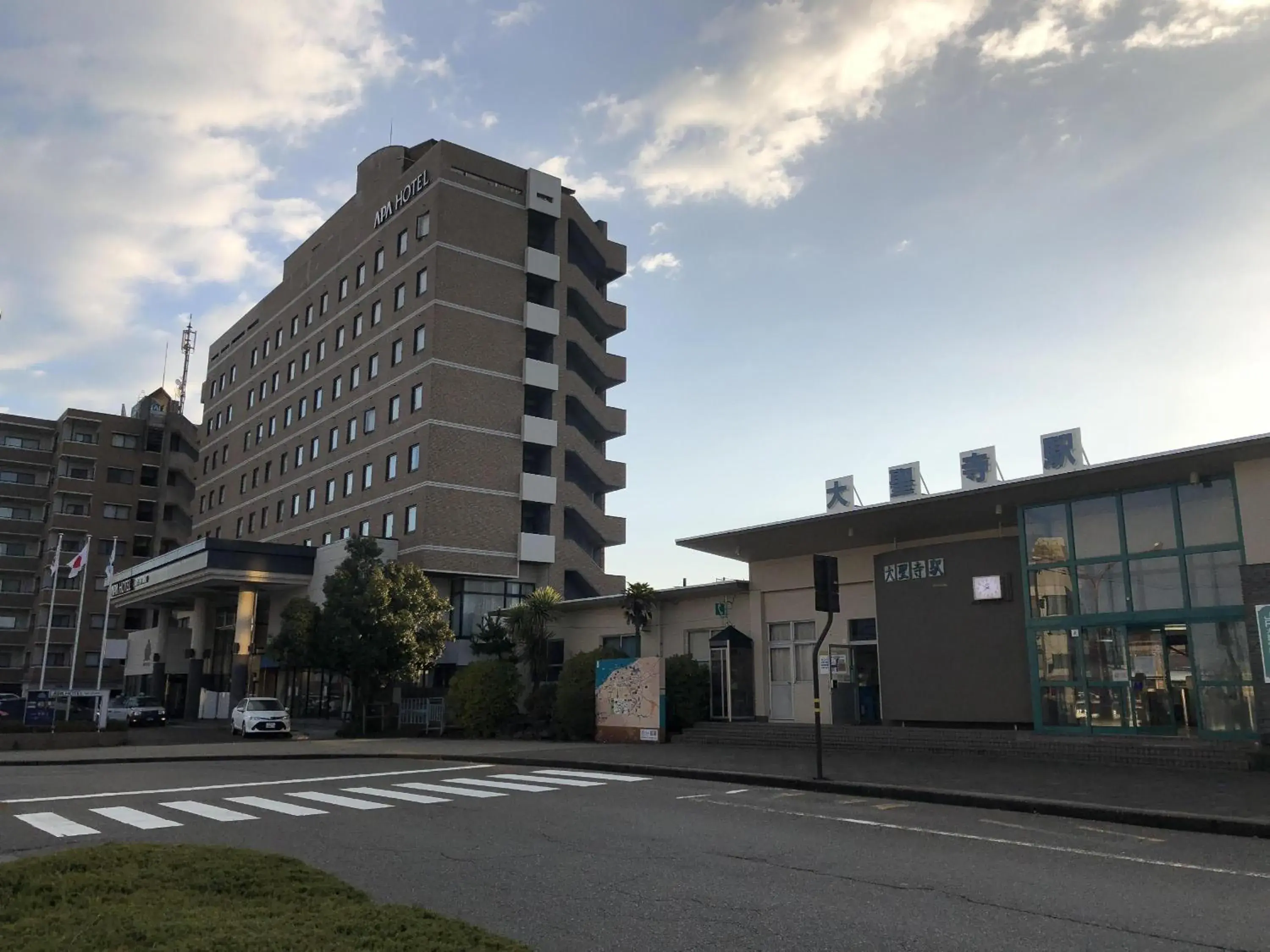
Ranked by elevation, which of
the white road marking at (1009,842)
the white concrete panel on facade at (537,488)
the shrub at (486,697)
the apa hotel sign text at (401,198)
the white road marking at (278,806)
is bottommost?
the white road marking at (278,806)

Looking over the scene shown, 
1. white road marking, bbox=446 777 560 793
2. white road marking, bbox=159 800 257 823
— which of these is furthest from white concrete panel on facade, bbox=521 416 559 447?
white road marking, bbox=159 800 257 823

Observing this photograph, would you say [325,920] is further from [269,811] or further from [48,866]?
[269,811]

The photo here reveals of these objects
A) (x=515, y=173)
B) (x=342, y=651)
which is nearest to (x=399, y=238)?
(x=515, y=173)

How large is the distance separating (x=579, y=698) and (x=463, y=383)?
73.5ft

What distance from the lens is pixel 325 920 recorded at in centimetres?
605

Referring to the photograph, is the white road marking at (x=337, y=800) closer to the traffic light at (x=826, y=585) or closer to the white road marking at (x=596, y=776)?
the white road marking at (x=596, y=776)

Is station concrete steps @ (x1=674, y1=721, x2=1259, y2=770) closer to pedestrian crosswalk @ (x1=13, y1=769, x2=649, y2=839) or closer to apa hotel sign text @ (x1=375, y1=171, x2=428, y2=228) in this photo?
pedestrian crosswalk @ (x1=13, y1=769, x2=649, y2=839)

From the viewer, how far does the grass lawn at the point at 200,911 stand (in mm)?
5516

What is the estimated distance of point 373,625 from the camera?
3478cm

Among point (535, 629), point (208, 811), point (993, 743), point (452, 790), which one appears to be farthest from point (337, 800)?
point (535, 629)

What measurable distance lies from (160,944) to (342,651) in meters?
30.2

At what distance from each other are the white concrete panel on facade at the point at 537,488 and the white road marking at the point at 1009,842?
35018 millimetres

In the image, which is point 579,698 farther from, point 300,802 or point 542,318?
point 542,318

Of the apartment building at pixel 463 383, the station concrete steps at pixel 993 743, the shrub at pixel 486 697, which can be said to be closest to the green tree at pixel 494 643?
the shrub at pixel 486 697
